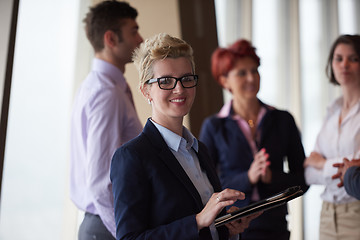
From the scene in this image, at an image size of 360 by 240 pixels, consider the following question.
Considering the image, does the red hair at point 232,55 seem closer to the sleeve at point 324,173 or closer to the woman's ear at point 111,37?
the sleeve at point 324,173

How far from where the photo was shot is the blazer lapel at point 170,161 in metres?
1.24

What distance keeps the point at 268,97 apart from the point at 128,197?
341 centimetres

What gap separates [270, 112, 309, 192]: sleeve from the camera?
7.25 ft

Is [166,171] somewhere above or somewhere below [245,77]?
below

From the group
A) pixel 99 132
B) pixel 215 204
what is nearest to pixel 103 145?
pixel 99 132

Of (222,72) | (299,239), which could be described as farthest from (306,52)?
(222,72)

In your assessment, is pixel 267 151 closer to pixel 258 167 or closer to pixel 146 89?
pixel 258 167

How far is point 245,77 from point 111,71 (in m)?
0.91

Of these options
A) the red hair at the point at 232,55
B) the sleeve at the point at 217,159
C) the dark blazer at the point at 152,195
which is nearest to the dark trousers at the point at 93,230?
the dark blazer at the point at 152,195

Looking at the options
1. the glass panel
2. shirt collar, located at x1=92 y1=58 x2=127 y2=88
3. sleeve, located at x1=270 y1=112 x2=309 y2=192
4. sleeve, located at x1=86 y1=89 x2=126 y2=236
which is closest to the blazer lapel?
sleeve, located at x1=86 y1=89 x2=126 y2=236

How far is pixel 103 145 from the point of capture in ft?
5.51

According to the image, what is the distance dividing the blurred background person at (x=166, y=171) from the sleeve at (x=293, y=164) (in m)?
0.90

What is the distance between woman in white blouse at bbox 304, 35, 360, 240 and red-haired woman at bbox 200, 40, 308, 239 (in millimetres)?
121

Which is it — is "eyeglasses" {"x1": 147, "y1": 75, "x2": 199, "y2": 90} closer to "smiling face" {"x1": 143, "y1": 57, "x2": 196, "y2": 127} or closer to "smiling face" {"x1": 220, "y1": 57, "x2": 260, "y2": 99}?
"smiling face" {"x1": 143, "y1": 57, "x2": 196, "y2": 127}
